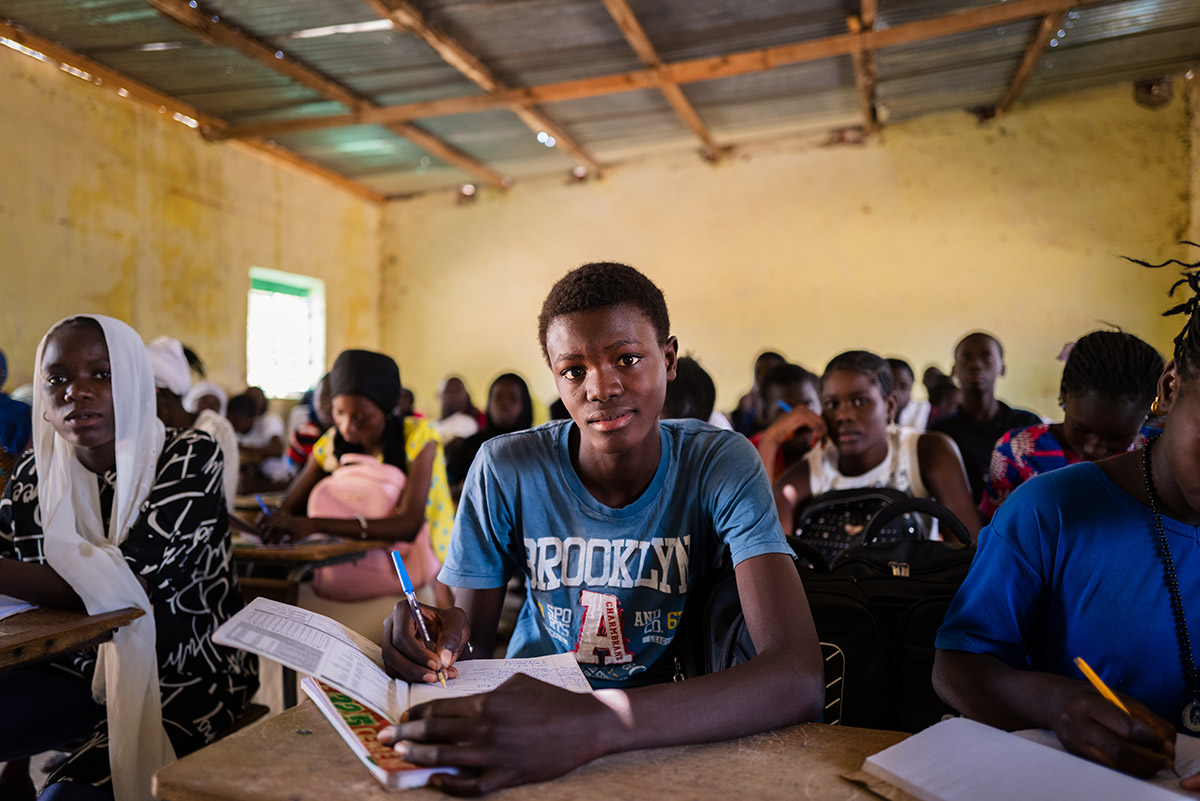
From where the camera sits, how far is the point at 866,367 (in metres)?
2.93

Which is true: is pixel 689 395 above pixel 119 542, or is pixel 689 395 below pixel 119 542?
above

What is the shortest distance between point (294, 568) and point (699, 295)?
708 cm

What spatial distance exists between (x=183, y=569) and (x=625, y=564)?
1.17m

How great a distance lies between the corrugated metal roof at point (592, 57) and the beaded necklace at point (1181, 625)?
5.71 meters

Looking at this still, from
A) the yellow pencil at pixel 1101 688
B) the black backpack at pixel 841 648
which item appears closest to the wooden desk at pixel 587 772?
the yellow pencil at pixel 1101 688

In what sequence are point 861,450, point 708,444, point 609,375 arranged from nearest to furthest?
1. point 609,375
2. point 708,444
3. point 861,450

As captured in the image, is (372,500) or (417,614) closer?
(417,614)

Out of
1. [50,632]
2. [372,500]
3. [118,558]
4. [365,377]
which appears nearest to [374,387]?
[365,377]

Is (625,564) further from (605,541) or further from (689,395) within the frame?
(689,395)

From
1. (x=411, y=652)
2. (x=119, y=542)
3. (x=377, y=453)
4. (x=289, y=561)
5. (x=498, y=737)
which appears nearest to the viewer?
(x=498, y=737)

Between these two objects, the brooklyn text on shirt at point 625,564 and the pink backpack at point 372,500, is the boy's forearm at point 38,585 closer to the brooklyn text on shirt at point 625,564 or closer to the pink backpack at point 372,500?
the brooklyn text on shirt at point 625,564

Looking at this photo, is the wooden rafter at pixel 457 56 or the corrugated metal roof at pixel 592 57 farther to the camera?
the corrugated metal roof at pixel 592 57

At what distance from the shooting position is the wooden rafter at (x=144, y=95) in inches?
247

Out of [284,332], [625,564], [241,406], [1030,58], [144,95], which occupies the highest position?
[1030,58]
